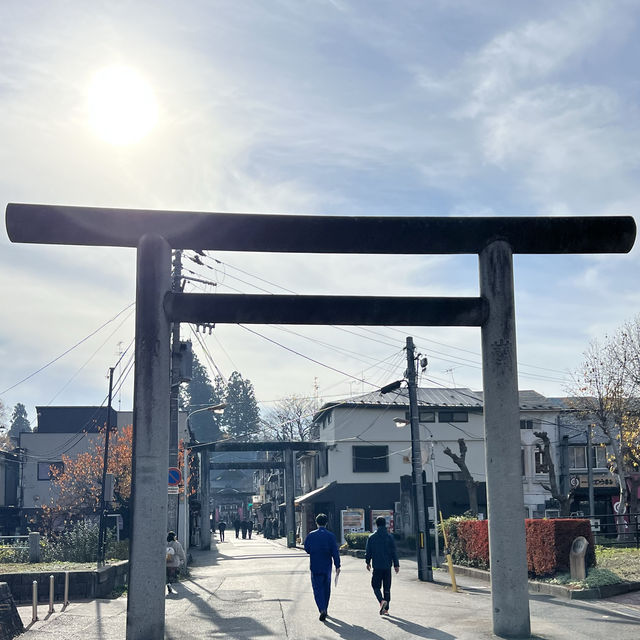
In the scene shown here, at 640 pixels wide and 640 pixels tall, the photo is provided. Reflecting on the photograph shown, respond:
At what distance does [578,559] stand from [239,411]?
119 m

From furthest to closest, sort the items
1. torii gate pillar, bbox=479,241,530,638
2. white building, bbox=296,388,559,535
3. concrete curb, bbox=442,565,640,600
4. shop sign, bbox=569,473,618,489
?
shop sign, bbox=569,473,618,489, white building, bbox=296,388,559,535, concrete curb, bbox=442,565,640,600, torii gate pillar, bbox=479,241,530,638

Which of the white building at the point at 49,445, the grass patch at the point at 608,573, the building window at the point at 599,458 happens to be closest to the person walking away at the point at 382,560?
the grass patch at the point at 608,573

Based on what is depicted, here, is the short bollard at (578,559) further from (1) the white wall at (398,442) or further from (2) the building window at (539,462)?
(2) the building window at (539,462)

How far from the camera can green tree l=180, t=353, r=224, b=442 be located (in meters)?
144

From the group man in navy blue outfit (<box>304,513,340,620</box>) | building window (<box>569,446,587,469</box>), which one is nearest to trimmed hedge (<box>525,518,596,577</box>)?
man in navy blue outfit (<box>304,513,340,620</box>)

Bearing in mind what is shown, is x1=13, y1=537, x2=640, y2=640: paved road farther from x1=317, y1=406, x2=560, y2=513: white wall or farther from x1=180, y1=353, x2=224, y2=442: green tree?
x1=180, y1=353, x2=224, y2=442: green tree

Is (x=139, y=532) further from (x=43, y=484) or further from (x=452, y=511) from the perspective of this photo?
(x=43, y=484)

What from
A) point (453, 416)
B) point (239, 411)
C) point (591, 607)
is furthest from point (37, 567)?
point (239, 411)

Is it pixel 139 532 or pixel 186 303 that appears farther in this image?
pixel 186 303

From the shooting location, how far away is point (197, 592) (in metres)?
20.1

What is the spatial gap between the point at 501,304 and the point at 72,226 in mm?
5826

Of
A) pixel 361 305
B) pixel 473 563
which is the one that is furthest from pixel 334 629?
pixel 473 563

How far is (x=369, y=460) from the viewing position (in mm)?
51125

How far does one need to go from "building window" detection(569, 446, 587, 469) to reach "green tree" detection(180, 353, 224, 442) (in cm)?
9572
